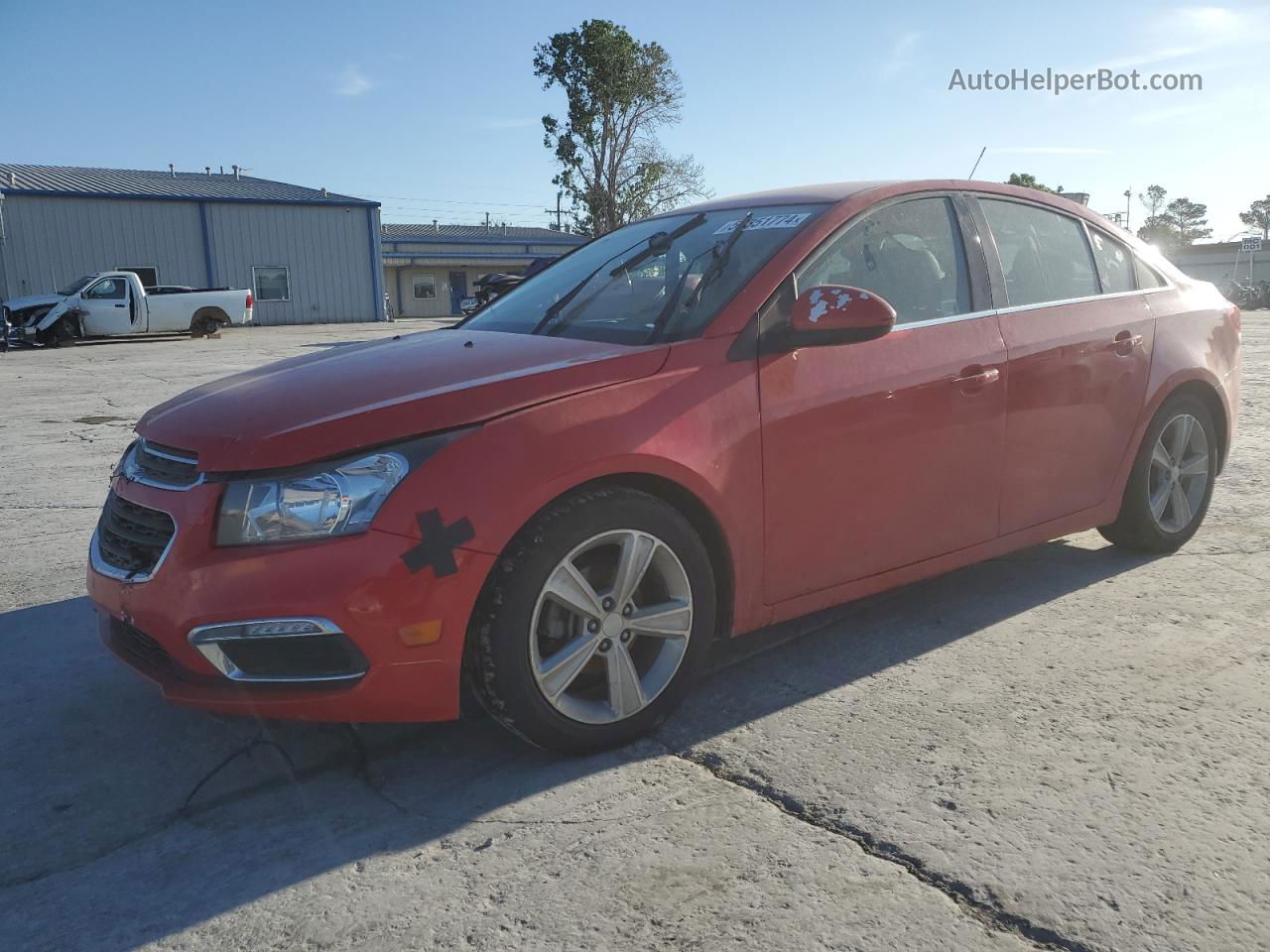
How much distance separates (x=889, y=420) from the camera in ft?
11.1

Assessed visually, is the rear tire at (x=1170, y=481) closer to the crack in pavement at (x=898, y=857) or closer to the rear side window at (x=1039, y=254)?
the rear side window at (x=1039, y=254)

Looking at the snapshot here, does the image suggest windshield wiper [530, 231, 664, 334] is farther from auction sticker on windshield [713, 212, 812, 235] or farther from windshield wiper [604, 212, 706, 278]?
auction sticker on windshield [713, 212, 812, 235]

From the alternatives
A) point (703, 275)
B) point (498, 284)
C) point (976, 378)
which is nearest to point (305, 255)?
point (498, 284)

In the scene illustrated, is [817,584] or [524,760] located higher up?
[817,584]

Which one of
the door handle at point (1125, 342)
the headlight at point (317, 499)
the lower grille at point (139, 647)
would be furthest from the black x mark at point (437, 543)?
the door handle at point (1125, 342)

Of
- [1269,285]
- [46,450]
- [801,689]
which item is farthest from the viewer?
[1269,285]

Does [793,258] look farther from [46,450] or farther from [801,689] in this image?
[46,450]

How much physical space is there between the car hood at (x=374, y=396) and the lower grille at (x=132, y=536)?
7.8 inches

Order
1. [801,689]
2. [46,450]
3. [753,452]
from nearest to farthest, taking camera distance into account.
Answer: [753,452] → [801,689] → [46,450]

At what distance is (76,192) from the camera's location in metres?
32.3

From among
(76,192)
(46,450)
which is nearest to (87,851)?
(46,450)

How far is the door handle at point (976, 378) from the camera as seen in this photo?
3.58 m

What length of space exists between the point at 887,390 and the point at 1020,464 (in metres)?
0.76

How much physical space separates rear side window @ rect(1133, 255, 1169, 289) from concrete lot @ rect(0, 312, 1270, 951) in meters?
1.39
